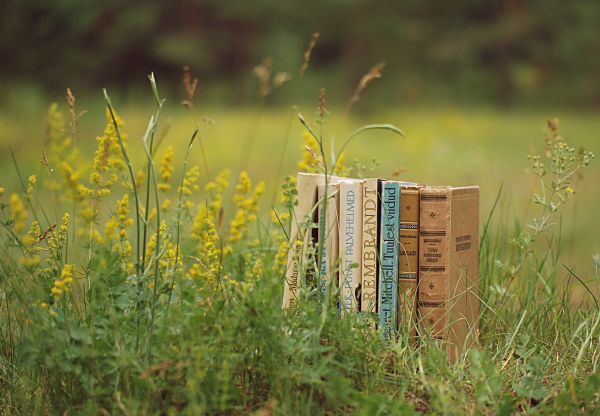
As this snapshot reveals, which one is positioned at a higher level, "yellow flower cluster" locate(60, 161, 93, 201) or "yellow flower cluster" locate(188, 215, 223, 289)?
"yellow flower cluster" locate(60, 161, 93, 201)

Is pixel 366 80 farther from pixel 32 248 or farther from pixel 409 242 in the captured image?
pixel 32 248

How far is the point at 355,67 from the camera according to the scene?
1755 centimetres

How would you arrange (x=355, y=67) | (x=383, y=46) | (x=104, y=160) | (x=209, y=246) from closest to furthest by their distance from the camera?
(x=209, y=246) < (x=104, y=160) < (x=355, y=67) < (x=383, y=46)

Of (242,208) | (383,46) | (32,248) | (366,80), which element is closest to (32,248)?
(32,248)

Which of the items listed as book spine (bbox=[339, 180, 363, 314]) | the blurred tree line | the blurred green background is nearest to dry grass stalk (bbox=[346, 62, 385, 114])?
book spine (bbox=[339, 180, 363, 314])

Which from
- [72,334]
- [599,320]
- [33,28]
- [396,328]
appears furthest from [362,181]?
[33,28]

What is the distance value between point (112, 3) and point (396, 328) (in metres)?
16.9

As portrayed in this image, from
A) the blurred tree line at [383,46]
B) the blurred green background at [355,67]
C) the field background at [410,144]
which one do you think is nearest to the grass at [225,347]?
the field background at [410,144]

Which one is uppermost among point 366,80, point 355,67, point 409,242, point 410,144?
point 355,67

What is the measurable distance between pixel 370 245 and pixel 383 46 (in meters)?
16.6

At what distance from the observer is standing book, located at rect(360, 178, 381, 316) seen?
7.79 ft

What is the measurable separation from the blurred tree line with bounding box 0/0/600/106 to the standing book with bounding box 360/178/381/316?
1524 cm

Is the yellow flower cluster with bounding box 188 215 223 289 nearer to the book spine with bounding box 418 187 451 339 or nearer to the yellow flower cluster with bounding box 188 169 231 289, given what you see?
the yellow flower cluster with bounding box 188 169 231 289

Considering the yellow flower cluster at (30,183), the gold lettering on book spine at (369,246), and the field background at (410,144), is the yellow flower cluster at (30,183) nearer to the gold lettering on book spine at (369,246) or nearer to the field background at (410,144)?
the gold lettering on book spine at (369,246)
